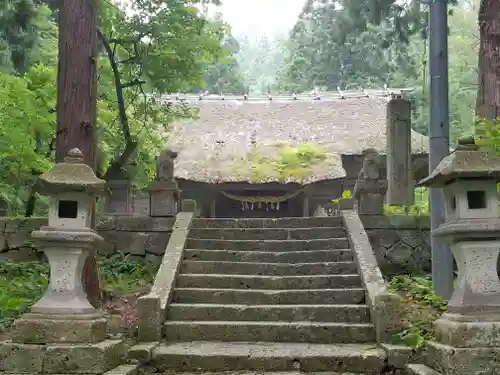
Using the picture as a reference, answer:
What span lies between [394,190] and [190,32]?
4.08 metres

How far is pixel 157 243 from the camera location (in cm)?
855

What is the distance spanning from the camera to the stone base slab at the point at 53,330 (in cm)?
458

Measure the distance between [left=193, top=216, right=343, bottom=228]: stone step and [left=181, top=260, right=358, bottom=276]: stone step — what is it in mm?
1272

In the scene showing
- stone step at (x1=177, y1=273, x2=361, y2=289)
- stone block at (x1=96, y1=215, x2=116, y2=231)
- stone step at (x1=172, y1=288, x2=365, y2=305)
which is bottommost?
stone step at (x1=172, y1=288, x2=365, y2=305)

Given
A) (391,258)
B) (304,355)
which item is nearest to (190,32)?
(391,258)

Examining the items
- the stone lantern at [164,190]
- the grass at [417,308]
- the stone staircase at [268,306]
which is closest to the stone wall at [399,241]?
the grass at [417,308]

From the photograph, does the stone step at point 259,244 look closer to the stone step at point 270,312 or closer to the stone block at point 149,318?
the stone step at point 270,312

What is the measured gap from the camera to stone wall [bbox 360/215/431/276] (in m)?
8.46

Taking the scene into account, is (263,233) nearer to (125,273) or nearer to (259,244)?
(259,244)

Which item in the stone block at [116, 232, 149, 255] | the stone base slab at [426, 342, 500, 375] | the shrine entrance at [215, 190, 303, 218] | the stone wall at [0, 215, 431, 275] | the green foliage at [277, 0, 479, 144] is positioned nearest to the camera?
the stone base slab at [426, 342, 500, 375]

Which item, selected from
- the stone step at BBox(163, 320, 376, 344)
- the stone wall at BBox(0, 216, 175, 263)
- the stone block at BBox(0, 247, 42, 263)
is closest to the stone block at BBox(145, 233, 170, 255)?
the stone wall at BBox(0, 216, 175, 263)

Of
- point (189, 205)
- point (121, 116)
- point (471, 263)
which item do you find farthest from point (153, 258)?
point (471, 263)

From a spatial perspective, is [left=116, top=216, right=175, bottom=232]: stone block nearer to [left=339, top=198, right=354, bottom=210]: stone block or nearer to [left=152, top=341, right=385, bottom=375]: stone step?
[left=339, top=198, right=354, bottom=210]: stone block

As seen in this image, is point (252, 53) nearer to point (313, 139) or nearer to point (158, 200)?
point (313, 139)
